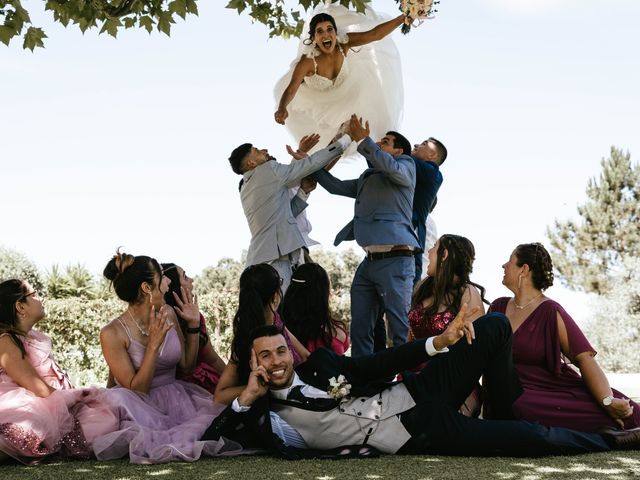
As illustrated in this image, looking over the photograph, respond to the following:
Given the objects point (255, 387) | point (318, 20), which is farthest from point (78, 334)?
point (255, 387)

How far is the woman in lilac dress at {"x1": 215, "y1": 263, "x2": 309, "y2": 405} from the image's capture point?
477 centimetres

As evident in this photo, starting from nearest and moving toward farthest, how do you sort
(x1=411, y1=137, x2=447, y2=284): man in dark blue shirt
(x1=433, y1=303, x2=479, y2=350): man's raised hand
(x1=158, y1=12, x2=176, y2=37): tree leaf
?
(x1=433, y1=303, x2=479, y2=350): man's raised hand < (x1=411, y1=137, x2=447, y2=284): man in dark blue shirt < (x1=158, y1=12, x2=176, y2=37): tree leaf

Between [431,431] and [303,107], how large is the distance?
14.6 feet

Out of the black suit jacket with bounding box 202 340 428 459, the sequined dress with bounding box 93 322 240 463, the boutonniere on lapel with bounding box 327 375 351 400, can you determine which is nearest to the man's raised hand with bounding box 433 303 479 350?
the black suit jacket with bounding box 202 340 428 459

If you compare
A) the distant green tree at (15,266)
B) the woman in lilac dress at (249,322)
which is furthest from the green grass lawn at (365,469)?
the distant green tree at (15,266)

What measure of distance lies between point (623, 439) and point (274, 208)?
126 inches

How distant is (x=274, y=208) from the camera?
257 inches

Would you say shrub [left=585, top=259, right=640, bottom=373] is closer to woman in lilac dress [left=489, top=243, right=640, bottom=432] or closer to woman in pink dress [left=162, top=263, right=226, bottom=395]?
woman in lilac dress [left=489, top=243, right=640, bottom=432]

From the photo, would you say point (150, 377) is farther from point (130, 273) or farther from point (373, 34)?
point (373, 34)

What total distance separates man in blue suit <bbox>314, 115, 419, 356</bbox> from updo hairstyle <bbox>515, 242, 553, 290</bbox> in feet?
4.00

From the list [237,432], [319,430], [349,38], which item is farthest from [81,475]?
[349,38]

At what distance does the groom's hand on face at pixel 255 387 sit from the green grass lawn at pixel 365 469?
32cm

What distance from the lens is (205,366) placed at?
5539 mm

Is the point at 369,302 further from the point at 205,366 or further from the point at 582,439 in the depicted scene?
the point at 582,439
